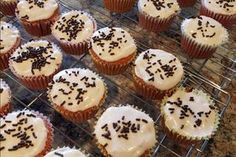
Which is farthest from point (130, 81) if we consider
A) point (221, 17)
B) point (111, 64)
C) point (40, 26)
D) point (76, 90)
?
point (221, 17)

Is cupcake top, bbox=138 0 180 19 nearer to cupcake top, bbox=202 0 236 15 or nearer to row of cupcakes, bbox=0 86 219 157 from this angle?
cupcake top, bbox=202 0 236 15

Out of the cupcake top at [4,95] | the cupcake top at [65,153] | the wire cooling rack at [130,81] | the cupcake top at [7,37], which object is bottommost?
the wire cooling rack at [130,81]

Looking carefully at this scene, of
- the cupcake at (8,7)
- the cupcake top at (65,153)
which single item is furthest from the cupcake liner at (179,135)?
the cupcake at (8,7)

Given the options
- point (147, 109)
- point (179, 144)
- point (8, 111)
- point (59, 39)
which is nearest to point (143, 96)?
point (147, 109)

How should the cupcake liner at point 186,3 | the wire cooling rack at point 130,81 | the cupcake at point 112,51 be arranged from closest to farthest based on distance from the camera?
the wire cooling rack at point 130,81, the cupcake at point 112,51, the cupcake liner at point 186,3

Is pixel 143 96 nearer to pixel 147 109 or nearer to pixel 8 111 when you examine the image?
pixel 147 109

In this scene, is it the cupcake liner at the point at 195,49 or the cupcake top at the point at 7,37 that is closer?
the cupcake top at the point at 7,37

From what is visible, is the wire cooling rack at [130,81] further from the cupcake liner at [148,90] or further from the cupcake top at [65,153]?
the cupcake top at [65,153]
